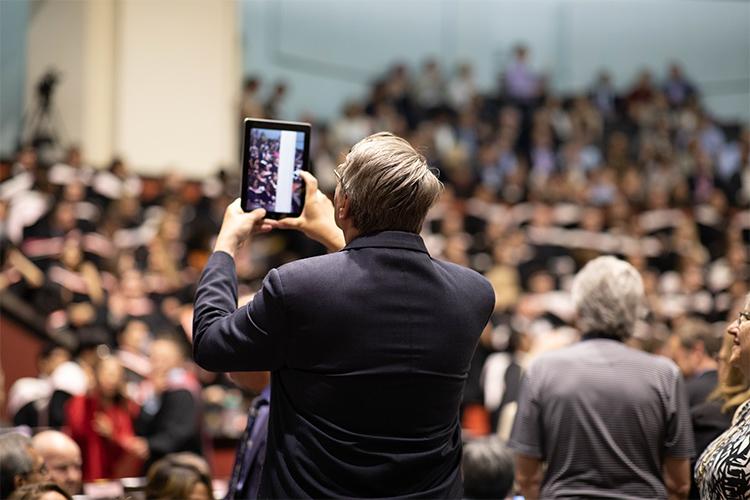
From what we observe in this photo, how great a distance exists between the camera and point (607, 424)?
107 inches

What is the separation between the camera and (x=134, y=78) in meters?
11.4

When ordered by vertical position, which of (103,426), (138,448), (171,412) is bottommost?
(138,448)

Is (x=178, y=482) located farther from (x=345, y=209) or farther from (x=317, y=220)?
(x=345, y=209)

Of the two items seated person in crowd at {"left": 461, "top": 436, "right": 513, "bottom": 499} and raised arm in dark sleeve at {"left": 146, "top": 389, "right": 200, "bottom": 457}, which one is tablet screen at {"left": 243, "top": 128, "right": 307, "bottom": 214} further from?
raised arm in dark sleeve at {"left": 146, "top": 389, "right": 200, "bottom": 457}

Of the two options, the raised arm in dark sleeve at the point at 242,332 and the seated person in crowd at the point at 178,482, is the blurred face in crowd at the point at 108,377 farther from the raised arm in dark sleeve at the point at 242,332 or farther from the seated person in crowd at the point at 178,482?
the raised arm in dark sleeve at the point at 242,332

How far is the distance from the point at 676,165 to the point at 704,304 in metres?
3.77

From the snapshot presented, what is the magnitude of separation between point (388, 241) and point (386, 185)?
10 centimetres

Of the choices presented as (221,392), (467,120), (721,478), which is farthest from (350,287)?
(467,120)

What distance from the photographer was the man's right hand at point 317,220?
2.18 m

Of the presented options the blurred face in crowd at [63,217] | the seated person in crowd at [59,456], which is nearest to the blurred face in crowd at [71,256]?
the blurred face in crowd at [63,217]

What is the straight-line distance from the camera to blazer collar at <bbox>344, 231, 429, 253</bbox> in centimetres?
191

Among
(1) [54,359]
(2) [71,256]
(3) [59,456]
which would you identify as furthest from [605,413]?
(2) [71,256]

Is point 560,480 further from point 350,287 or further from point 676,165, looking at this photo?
point 676,165

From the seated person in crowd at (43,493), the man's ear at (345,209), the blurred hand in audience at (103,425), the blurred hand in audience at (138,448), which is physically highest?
the man's ear at (345,209)
